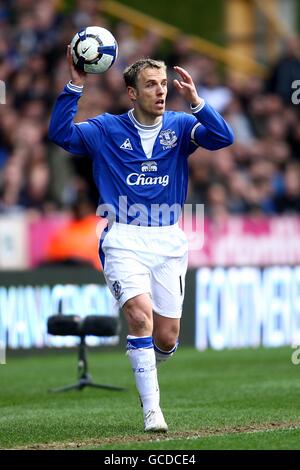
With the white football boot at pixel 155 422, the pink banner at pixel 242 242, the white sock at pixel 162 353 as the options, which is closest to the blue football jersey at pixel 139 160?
the white sock at pixel 162 353

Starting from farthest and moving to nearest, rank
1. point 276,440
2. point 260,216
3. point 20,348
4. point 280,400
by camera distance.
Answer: point 260,216, point 20,348, point 280,400, point 276,440

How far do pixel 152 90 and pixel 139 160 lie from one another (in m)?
→ 0.55

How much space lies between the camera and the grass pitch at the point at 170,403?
876cm

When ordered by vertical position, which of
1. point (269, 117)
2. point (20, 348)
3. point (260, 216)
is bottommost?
point (20, 348)

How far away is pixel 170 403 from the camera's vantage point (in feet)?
37.2

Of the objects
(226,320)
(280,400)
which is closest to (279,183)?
(226,320)

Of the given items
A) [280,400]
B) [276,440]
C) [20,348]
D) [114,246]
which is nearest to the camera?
[276,440]

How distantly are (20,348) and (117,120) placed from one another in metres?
6.98

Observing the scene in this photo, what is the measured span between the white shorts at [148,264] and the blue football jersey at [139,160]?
0.34 feet

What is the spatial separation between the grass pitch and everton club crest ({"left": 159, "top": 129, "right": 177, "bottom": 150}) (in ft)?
6.98

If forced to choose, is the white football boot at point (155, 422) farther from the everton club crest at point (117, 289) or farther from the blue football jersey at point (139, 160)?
the blue football jersey at point (139, 160)
